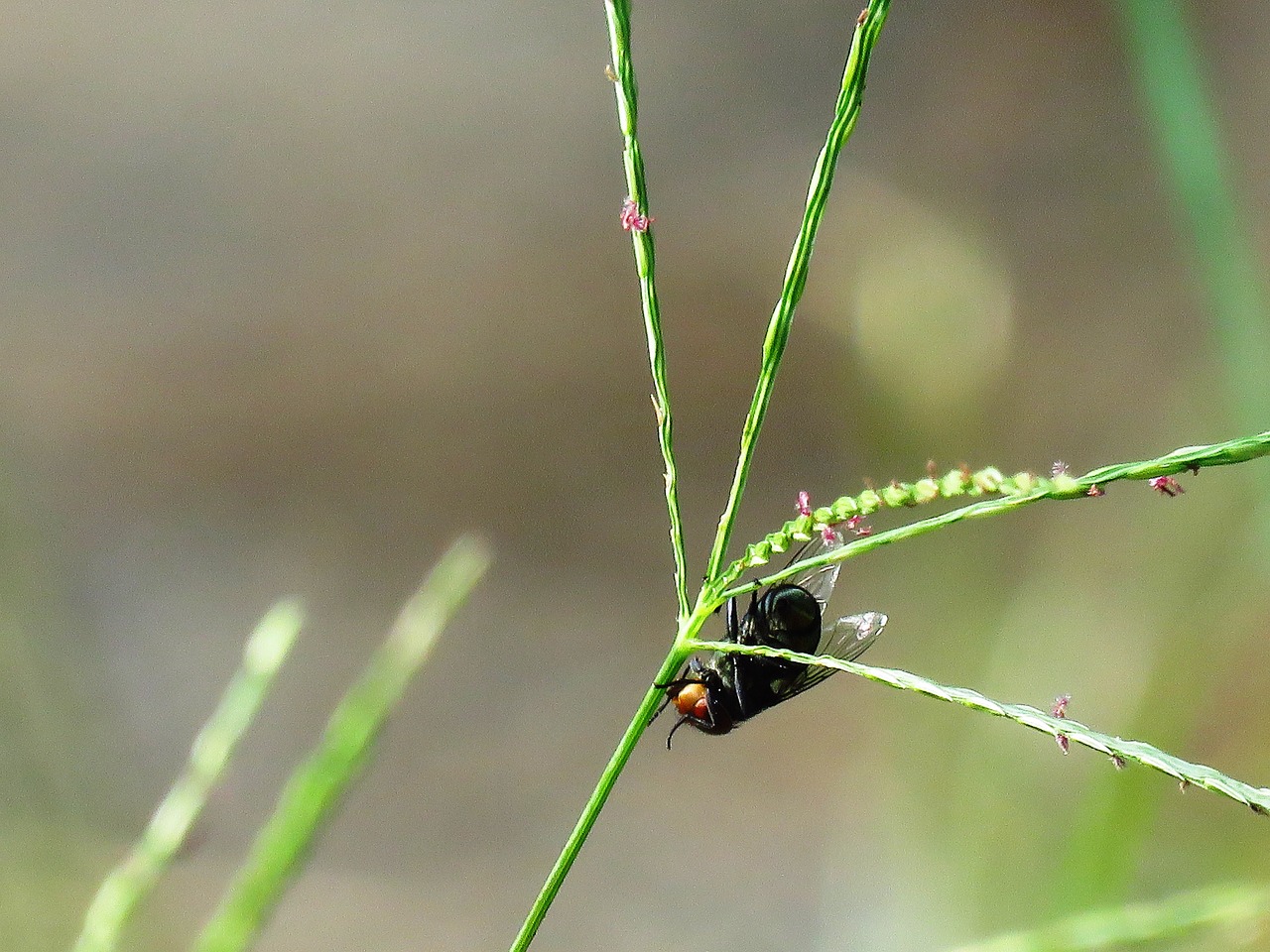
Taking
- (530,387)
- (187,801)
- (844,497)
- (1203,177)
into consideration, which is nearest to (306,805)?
(187,801)

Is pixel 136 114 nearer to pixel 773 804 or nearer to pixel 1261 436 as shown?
pixel 773 804

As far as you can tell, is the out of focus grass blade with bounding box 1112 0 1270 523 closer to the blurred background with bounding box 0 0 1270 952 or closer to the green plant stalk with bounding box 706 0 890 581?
the green plant stalk with bounding box 706 0 890 581

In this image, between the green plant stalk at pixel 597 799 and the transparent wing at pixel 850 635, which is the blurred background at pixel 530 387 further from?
the green plant stalk at pixel 597 799

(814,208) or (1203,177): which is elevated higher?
(814,208)

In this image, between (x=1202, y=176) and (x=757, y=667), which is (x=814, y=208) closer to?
(x=757, y=667)

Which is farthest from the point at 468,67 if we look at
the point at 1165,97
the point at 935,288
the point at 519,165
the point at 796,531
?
the point at 796,531

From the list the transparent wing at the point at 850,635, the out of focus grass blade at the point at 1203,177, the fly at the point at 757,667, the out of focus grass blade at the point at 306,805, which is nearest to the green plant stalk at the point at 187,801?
the out of focus grass blade at the point at 306,805

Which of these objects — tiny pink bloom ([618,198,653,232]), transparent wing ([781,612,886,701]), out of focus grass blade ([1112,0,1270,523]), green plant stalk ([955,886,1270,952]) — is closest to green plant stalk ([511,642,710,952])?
tiny pink bloom ([618,198,653,232])
